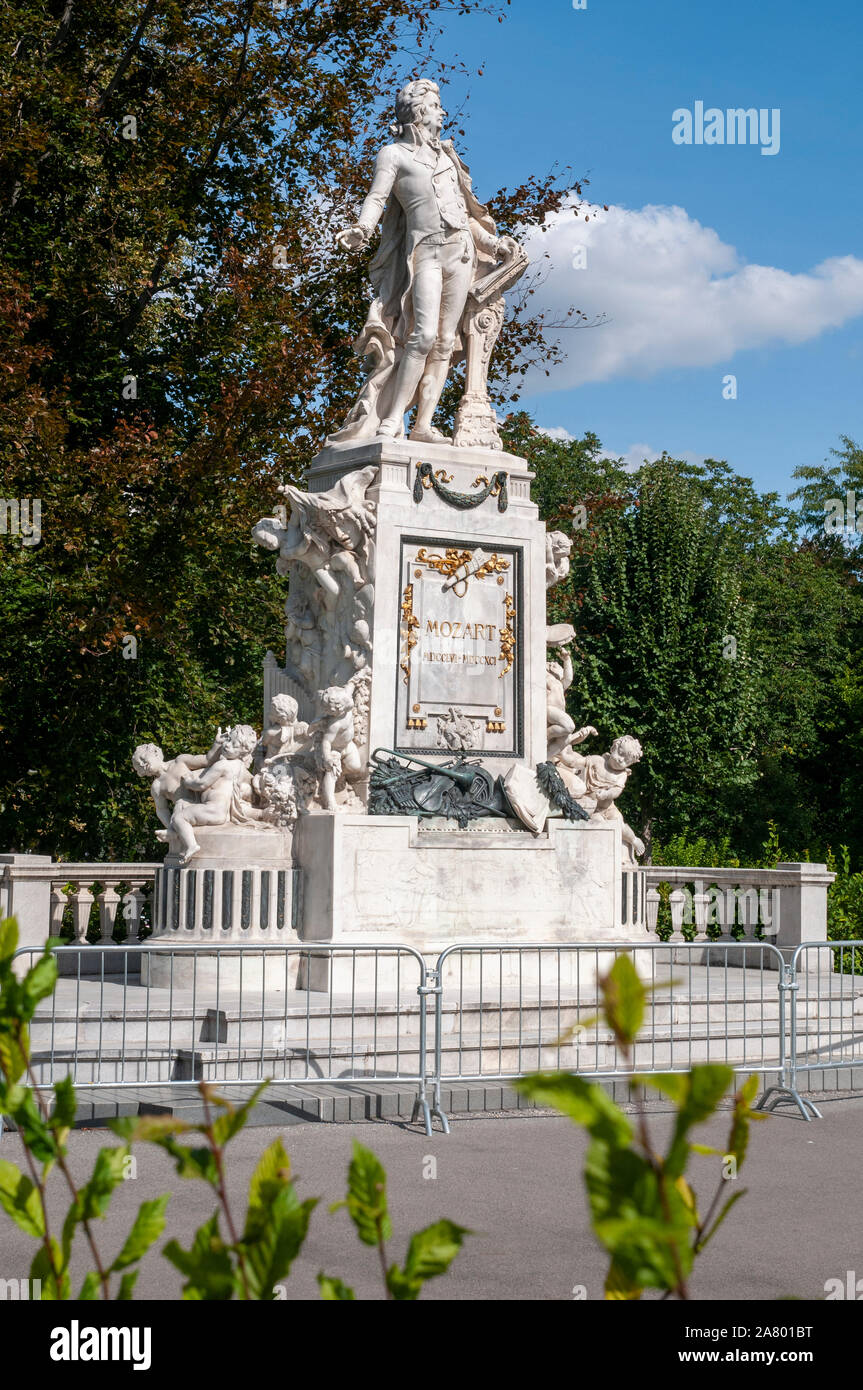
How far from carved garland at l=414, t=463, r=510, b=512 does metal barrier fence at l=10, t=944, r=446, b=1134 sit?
3.74m

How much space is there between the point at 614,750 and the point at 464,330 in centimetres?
394

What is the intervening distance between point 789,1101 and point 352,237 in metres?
7.30

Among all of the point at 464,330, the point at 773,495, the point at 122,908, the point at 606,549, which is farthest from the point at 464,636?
the point at 773,495

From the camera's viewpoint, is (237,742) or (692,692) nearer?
(237,742)

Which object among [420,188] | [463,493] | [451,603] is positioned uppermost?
[420,188]

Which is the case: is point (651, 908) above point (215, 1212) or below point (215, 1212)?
below

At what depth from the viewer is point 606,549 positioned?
31.2m

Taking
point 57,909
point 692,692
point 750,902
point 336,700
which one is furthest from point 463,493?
point 692,692

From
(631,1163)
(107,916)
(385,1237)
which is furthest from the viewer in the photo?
(107,916)

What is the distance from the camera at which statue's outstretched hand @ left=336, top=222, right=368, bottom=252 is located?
13.2 m

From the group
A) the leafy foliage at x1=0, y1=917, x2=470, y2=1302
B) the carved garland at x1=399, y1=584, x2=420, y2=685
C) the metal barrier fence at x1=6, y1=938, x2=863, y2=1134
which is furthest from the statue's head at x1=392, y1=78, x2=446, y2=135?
the leafy foliage at x1=0, y1=917, x2=470, y2=1302

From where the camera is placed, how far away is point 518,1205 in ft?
23.7

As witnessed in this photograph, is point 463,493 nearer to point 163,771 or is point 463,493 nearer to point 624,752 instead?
point 624,752
